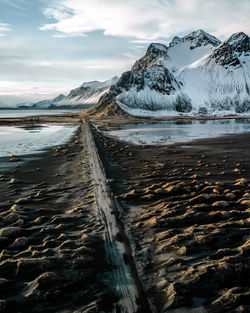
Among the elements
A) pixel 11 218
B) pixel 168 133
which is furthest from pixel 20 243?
pixel 168 133

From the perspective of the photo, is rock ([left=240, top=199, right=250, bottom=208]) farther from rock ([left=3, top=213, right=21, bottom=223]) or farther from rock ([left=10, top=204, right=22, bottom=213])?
rock ([left=10, top=204, right=22, bottom=213])

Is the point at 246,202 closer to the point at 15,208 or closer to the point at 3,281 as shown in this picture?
the point at 3,281

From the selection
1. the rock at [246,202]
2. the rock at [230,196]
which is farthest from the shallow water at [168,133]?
the rock at [246,202]

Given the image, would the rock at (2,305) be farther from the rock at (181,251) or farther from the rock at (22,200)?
the rock at (22,200)

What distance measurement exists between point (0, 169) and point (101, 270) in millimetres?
14428

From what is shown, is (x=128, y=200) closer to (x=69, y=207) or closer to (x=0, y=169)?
(x=69, y=207)

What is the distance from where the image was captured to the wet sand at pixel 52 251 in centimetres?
523

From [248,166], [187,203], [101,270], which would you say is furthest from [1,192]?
[248,166]

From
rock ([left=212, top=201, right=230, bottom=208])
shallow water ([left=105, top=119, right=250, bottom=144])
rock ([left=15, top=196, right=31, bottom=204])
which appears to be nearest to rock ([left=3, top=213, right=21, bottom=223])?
rock ([left=15, top=196, right=31, bottom=204])

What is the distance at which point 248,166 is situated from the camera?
16.8 m

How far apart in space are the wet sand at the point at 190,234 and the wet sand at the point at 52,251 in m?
1.19

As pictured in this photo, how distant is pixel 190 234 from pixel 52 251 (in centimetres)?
423

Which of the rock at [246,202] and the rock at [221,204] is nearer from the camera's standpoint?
the rock at [221,204]

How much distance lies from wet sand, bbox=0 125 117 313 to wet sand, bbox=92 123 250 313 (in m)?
1.19
